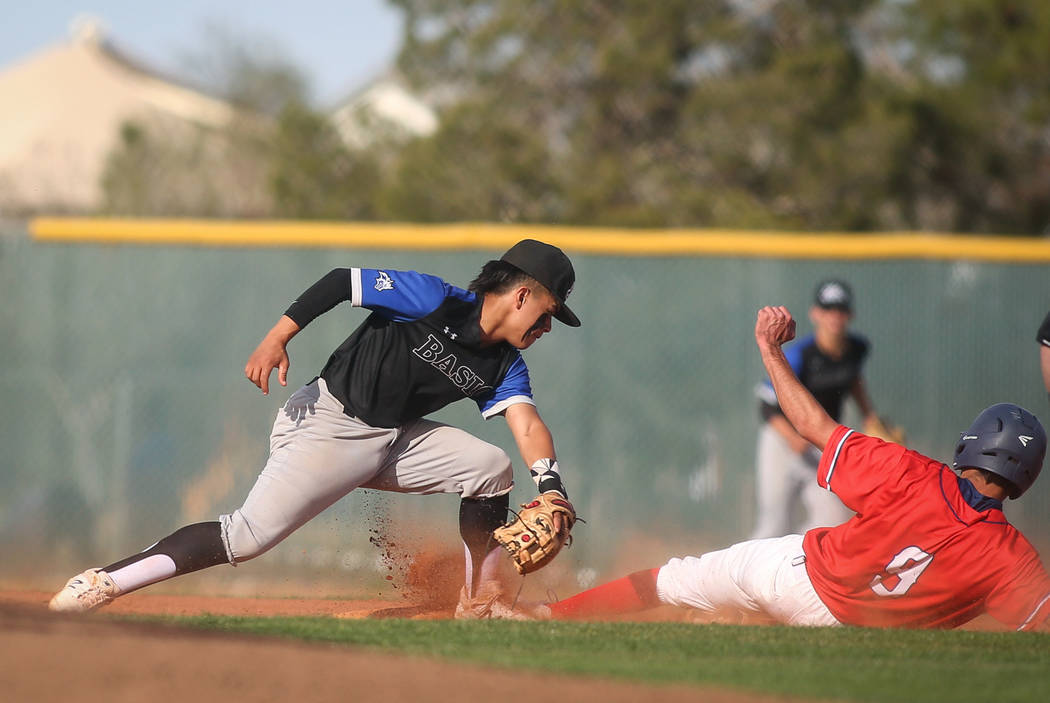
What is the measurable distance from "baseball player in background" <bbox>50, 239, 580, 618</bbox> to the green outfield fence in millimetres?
3046

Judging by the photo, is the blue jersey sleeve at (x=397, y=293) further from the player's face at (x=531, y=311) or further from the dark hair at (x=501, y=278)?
the player's face at (x=531, y=311)

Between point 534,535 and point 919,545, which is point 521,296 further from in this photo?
point 919,545

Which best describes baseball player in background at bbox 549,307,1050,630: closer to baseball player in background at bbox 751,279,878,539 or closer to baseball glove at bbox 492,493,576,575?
baseball glove at bbox 492,493,576,575

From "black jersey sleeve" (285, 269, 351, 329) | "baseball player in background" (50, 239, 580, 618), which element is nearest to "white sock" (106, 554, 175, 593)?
"baseball player in background" (50, 239, 580, 618)

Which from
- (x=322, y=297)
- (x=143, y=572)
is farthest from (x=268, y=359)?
(x=143, y=572)

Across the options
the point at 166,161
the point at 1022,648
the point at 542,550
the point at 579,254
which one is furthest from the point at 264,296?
the point at 166,161

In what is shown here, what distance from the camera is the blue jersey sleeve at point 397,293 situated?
4.96 meters

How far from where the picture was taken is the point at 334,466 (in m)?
5.00

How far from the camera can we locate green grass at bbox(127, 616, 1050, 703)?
147 inches

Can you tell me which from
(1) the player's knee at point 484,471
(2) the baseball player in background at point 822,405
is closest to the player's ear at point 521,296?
(1) the player's knee at point 484,471

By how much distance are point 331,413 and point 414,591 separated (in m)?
1.12

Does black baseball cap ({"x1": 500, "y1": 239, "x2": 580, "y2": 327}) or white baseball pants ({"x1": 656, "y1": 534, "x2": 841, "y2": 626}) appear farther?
black baseball cap ({"x1": 500, "y1": 239, "x2": 580, "y2": 327})

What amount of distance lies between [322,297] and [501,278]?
70 centimetres

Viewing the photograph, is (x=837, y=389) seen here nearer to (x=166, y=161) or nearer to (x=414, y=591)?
(x=414, y=591)
